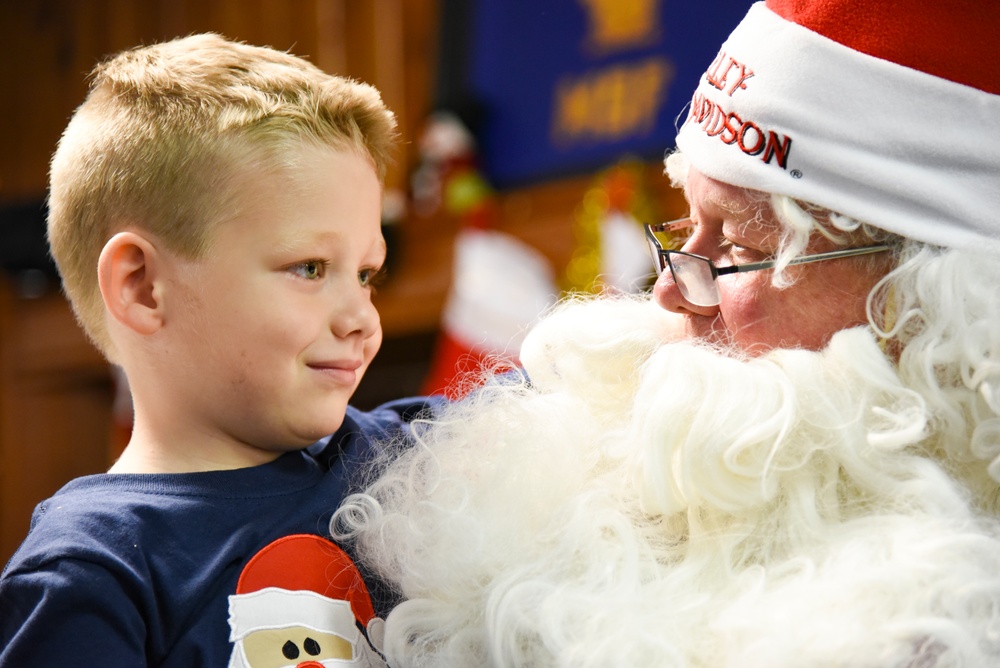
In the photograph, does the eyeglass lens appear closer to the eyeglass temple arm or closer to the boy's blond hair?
the eyeglass temple arm

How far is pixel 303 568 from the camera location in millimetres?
1114

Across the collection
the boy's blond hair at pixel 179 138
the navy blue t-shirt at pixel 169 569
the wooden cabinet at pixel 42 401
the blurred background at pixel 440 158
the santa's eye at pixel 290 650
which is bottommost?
the wooden cabinet at pixel 42 401

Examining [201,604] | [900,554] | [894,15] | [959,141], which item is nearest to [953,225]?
[959,141]

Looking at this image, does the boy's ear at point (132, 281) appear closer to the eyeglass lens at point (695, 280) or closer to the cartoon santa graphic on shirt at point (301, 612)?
the cartoon santa graphic on shirt at point (301, 612)

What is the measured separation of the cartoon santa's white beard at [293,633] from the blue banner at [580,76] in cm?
231

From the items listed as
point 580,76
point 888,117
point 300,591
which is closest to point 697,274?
point 888,117

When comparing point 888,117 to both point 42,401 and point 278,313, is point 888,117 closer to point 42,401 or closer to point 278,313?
point 278,313

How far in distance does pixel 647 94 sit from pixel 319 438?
2360 millimetres

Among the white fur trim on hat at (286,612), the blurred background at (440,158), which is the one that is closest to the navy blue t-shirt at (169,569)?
the white fur trim on hat at (286,612)

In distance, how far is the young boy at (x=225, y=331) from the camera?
1.06m

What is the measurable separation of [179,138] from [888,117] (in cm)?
72

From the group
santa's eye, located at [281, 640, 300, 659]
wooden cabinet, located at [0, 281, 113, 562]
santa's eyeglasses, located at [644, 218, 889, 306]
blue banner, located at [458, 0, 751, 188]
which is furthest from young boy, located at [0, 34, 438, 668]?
wooden cabinet, located at [0, 281, 113, 562]

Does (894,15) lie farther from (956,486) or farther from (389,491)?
(389,491)

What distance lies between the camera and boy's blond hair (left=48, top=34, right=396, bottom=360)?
3.80ft
